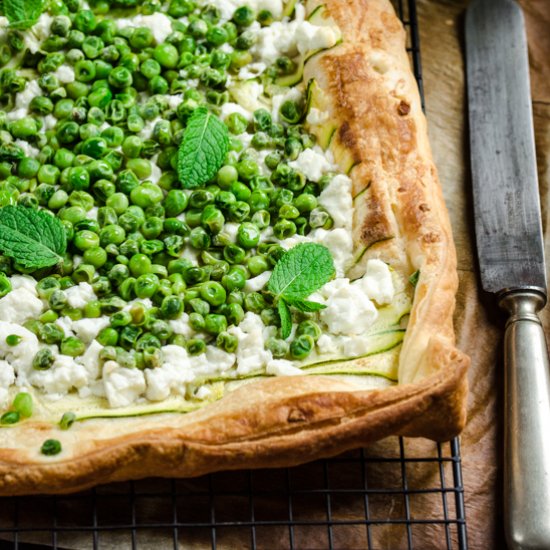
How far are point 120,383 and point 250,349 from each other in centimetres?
55

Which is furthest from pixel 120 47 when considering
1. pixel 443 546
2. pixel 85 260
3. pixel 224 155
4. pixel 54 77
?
pixel 443 546

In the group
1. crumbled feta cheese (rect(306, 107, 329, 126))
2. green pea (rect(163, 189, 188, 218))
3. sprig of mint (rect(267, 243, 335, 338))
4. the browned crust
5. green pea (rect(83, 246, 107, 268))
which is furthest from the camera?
crumbled feta cheese (rect(306, 107, 329, 126))

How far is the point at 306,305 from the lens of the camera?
3.96 m

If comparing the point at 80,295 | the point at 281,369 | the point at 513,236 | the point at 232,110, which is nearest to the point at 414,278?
the point at 281,369

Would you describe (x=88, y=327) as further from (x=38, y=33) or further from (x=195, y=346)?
(x=38, y=33)

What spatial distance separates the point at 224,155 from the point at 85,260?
0.78 m

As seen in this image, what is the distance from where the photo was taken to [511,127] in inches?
193

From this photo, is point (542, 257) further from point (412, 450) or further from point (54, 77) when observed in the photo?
point (54, 77)

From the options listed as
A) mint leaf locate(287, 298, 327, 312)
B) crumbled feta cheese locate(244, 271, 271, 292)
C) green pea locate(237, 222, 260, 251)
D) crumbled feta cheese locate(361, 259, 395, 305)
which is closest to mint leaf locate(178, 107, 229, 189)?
green pea locate(237, 222, 260, 251)

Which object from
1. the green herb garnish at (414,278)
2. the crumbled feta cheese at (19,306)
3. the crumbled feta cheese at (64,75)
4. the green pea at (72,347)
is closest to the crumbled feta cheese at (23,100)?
the crumbled feta cheese at (64,75)

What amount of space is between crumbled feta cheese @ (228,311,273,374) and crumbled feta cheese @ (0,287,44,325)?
82 centimetres

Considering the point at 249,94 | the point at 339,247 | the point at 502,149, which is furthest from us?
the point at 502,149

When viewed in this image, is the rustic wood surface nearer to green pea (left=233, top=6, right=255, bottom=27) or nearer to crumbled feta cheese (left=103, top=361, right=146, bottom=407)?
crumbled feta cheese (left=103, top=361, right=146, bottom=407)

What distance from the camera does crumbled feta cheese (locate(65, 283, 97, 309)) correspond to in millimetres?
→ 3982
